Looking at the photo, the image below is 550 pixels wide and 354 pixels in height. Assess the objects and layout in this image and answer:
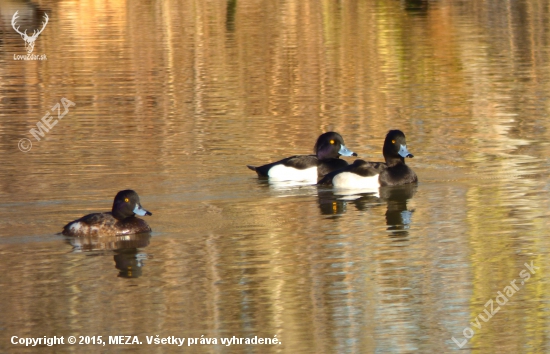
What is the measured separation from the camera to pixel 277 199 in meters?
16.0

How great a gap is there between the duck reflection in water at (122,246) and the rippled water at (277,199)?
4cm

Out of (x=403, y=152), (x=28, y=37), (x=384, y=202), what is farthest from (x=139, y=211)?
(x=28, y=37)

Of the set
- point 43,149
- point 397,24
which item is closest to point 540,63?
point 397,24

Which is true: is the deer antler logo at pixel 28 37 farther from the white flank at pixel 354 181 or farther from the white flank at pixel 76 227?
the white flank at pixel 76 227

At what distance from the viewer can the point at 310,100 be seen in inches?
940

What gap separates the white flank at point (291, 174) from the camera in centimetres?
1705

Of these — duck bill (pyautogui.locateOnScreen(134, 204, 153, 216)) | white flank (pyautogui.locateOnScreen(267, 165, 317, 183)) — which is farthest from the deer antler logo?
duck bill (pyautogui.locateOnScreen(134, 204, 153, 216))

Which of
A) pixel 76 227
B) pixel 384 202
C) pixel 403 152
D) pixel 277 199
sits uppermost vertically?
pixel 403 152

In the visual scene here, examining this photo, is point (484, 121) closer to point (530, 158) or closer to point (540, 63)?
point (530, 158)

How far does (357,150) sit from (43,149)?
5.06 m

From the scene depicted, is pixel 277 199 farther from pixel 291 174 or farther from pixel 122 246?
pixel 122 246

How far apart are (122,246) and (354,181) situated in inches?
183

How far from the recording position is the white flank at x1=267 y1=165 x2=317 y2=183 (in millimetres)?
17047

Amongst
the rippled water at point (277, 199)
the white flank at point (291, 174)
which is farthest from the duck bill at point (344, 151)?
the rippled water at point (277, 199)
